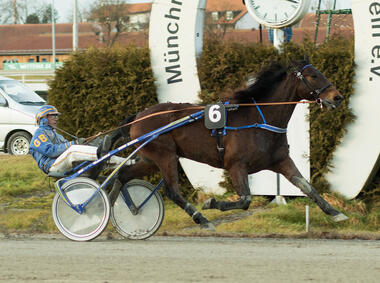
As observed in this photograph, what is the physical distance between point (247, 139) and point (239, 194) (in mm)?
552

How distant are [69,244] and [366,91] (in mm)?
4403

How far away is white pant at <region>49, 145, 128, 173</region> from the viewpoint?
267 inches

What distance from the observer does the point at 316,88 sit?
22.1 ft

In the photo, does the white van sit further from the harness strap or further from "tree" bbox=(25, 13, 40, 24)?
"tree" bbox=(25, 13, 40, 24)

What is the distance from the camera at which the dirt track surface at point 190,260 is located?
4883 millimetres

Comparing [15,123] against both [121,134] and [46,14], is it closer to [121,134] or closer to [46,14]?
[121,134]

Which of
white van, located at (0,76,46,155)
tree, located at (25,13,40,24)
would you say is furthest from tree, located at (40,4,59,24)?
white van, located at (0,76,46,155)

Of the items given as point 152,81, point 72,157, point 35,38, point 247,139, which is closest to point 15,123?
point 152,81

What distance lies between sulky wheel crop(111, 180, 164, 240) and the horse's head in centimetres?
187

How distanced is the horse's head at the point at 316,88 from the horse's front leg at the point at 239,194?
1.04 m

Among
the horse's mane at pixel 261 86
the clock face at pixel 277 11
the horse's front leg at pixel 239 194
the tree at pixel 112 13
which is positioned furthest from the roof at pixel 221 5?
the horse's front leg at pixel 239 194

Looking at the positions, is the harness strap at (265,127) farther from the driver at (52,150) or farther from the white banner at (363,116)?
the white banner at (363,116)

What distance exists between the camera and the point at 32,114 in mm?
13633

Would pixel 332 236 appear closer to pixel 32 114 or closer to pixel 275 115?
pixel 275 115
